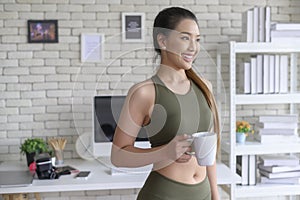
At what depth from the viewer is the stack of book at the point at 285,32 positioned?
2.63m

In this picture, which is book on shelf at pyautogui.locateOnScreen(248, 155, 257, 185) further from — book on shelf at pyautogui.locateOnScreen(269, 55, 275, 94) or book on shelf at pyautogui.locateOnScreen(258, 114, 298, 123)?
book on shelf at pyautogui.locateOnScreen(269, 55, 275, 94)

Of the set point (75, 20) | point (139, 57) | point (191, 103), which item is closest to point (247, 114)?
point (75, 20)

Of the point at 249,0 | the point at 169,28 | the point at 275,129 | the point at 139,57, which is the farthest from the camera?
the point at 249,0

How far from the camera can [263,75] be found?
270 cm

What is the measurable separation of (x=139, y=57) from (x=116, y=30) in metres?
1.15

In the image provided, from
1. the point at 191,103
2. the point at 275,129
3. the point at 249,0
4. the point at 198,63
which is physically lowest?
the point at 275,129

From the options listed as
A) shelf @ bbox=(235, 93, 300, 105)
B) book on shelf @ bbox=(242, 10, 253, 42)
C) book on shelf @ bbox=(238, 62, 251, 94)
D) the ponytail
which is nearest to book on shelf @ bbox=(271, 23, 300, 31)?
book on shelf @ bbox=(242, 10, 253, 42)

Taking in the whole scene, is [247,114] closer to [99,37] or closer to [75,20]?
[99,37]

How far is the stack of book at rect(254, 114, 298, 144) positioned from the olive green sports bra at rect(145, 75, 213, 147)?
1536 mm

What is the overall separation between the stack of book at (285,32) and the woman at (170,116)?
1464 mm

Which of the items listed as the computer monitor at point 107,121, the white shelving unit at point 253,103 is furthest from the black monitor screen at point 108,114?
the white shelving unit at point 253,103

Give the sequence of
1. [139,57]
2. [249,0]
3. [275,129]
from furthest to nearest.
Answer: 1. [249,0]
2. [275,129]
3. [139,57]

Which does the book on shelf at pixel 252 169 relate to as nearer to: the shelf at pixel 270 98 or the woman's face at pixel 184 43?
the shelf at pixel 270 98

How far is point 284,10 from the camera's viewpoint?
2955mm
